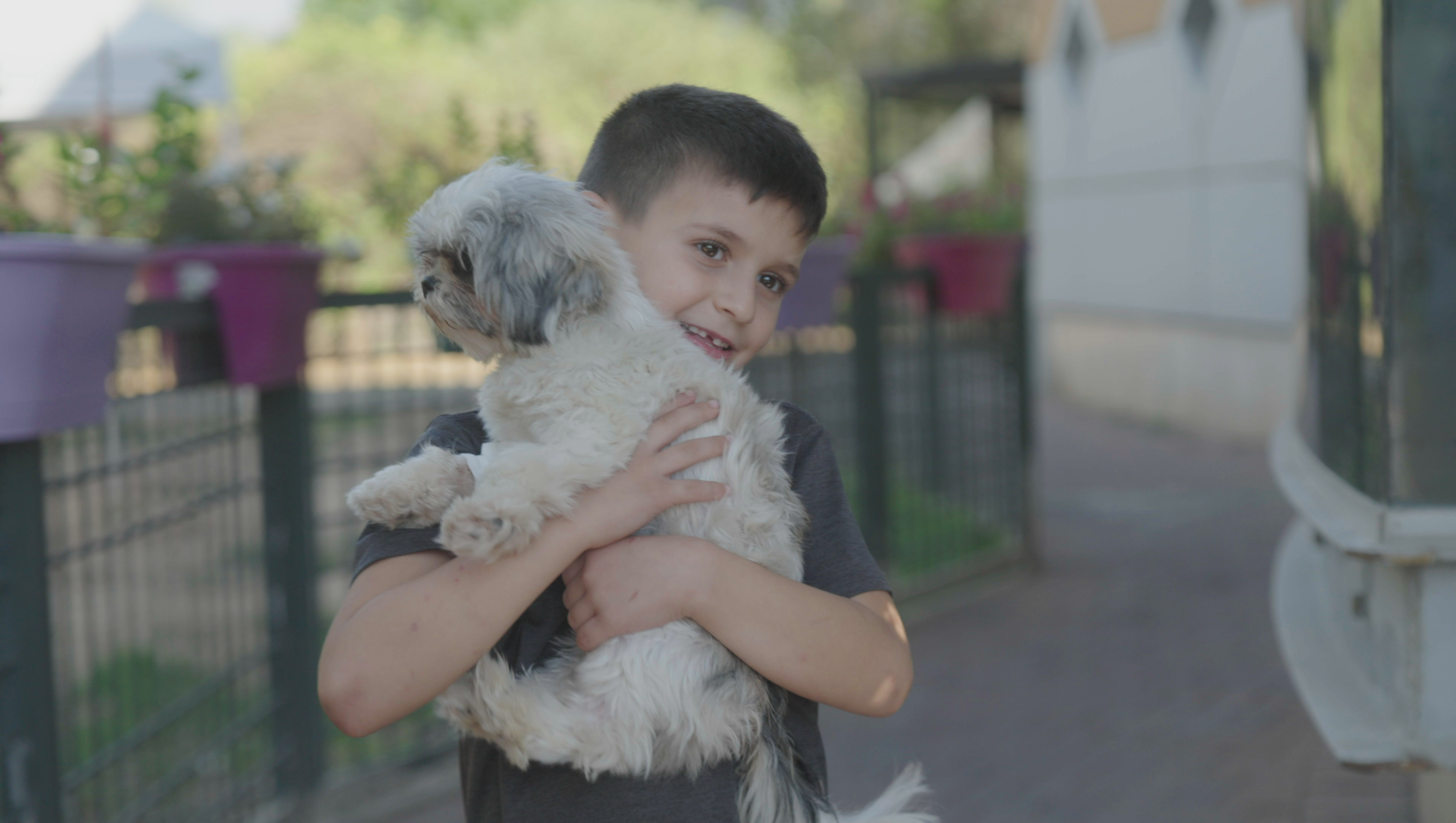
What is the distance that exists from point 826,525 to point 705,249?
1.65 ft

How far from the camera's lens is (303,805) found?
415 cm

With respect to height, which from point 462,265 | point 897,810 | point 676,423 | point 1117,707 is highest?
point 462,265

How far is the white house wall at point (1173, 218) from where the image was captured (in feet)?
36.2

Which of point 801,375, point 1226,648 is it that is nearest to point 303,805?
Result: point 801,375

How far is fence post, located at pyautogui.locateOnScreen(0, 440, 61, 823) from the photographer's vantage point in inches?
107

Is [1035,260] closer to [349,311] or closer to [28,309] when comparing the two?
[349,311]

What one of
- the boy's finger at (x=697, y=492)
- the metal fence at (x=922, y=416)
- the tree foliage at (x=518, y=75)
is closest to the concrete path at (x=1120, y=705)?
the metal fence at (x=922, y=416)

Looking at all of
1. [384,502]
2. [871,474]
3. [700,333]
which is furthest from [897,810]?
[871,474]

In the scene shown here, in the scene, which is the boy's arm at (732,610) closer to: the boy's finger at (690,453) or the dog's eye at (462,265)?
the boy's finger at (690,453)

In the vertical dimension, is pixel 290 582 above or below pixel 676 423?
below

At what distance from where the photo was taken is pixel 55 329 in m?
2.54

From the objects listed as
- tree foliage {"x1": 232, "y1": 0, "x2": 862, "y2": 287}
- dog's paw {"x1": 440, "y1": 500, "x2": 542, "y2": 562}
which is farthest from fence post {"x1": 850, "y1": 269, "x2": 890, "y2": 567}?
tree foliage {"x1": 232, "y1": 0, "x2": 862, "y2": 287}

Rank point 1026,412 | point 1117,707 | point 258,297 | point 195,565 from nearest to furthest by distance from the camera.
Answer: point 258,297
point 195,565
point 1117,707
point 1026,412

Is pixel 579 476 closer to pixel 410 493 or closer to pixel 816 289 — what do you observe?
pixel 410 493
